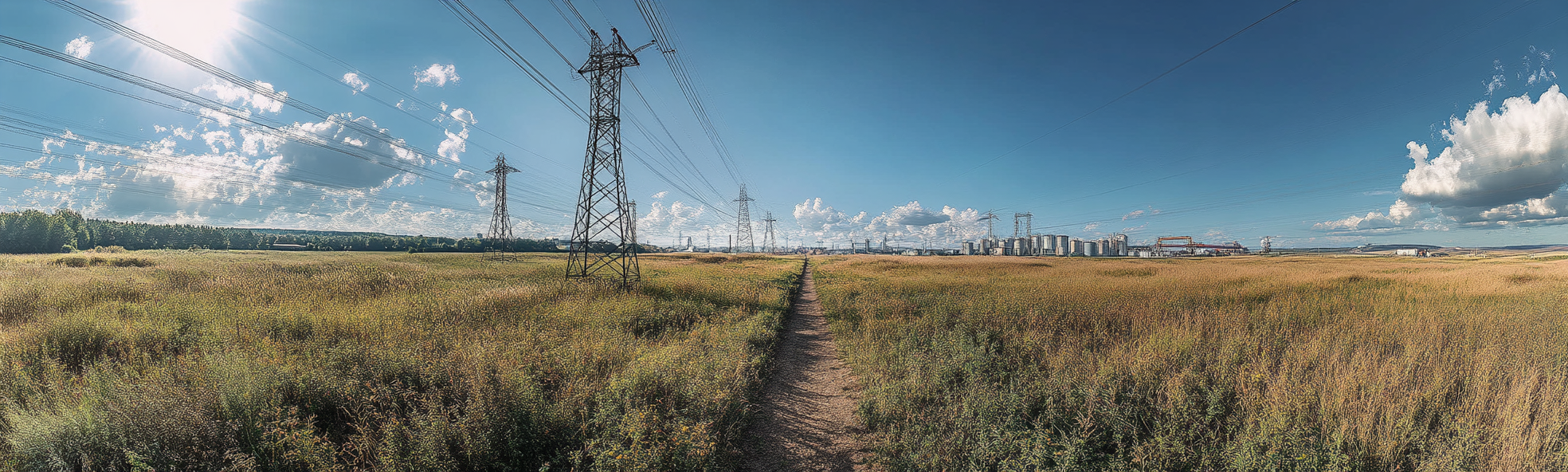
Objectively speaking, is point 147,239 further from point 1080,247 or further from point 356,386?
point 1080,247

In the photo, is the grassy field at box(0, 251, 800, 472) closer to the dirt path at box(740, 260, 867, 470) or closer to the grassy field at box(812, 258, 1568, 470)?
the dirt path at box(740, 260, 867, 470)

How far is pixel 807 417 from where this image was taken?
20.0 ft

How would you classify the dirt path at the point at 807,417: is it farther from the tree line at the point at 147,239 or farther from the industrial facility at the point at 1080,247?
the industrial facility at the point at 1080,247

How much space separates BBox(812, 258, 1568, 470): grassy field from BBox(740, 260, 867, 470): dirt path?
39cm

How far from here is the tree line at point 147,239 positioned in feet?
166

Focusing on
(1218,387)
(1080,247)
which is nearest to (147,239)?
(1218,387)

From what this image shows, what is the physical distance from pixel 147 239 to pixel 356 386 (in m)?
125

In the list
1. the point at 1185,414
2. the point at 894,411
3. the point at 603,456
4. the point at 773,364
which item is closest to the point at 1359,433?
the point at 1185,414

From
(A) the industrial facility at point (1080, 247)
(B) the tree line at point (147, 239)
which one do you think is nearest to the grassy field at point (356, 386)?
(B) the tree line at point (147, 239)

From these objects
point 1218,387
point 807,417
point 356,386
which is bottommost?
point 807,417

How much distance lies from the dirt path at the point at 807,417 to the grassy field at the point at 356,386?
16.9 inches

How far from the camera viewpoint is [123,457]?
377 centimetres

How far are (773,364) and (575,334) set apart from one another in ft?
13.5

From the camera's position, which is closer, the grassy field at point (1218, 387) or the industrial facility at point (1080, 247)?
the grassy field at point (1218, 387)
